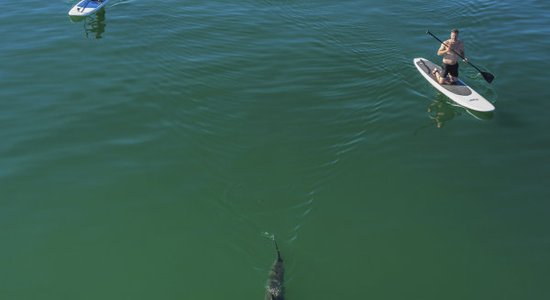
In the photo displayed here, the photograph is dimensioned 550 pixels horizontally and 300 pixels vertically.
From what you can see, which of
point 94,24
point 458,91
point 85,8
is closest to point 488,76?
point 458,91

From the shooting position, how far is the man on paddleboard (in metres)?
18.8

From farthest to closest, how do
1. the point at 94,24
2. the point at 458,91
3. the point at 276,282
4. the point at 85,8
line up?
the point at 85,8
the point at 94,24
the point at 458,91
the point at 276,282

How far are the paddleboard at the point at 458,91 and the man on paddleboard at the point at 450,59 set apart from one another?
196 mm

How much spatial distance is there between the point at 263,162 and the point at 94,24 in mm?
12977

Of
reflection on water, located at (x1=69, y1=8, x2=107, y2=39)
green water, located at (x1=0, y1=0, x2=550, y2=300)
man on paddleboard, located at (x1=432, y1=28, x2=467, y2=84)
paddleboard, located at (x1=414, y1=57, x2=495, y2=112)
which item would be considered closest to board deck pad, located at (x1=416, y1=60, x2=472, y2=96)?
paddleboard, located at (x1=414, y1=57, x2=495, y2=112)

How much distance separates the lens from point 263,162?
15.5 meters

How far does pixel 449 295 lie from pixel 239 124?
821 cm

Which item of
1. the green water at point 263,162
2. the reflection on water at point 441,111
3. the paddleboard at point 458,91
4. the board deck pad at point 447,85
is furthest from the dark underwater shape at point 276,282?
the board deck pad at point 447,85

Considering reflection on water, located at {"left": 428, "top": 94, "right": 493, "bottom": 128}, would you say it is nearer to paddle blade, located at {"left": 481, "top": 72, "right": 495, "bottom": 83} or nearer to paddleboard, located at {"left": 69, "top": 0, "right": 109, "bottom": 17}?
paddle blade, located at {"left": 481, "top": 72, "right": 495, "bottom": 83}

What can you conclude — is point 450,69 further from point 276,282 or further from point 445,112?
point 276,282

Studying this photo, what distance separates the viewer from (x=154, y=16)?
24172mm

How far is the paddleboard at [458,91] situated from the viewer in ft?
59.2

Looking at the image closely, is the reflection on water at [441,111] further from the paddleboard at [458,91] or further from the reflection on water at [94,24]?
the reflection on water at [94,24]

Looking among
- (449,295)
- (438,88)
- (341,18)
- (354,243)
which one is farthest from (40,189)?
(341,18)
